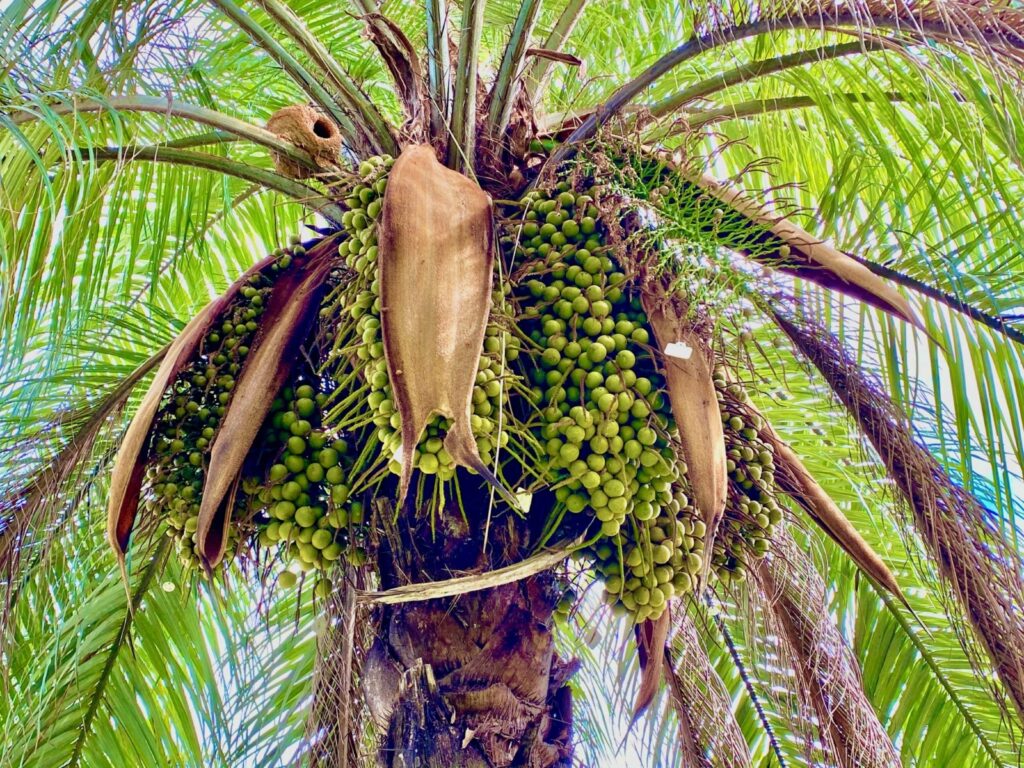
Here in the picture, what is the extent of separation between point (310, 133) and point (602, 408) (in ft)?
3.27

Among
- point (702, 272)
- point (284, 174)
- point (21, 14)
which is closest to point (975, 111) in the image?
point (702, 272)

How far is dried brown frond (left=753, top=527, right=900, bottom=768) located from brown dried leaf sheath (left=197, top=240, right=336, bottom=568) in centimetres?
119

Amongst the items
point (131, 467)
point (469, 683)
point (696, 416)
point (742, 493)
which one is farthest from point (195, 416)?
point (742, 493)

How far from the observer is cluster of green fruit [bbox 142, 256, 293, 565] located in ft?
6.56

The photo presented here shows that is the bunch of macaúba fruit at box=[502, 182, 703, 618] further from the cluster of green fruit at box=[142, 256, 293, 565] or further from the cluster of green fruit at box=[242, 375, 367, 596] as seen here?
the cluster of green fruit at box=[142, 256, 293, 565]

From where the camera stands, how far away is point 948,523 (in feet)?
7.07

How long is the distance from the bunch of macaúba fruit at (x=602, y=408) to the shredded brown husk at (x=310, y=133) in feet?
1.78

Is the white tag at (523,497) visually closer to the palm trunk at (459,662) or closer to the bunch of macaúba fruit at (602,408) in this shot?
the bunch of macaúba fruit at (602,408)

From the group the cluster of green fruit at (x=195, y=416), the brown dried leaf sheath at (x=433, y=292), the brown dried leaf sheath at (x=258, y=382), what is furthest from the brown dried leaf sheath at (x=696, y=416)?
the cluster of green fruit at (x=195, y=416)

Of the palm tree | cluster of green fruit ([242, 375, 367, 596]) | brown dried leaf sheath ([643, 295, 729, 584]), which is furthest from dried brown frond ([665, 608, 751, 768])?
cluster of green fruit ([242, 375, 367, 596])

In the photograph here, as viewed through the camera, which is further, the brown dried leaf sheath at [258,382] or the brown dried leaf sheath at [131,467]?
the brown dried leaf sheath at [131,467]

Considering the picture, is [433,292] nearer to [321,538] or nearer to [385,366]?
[385,366]

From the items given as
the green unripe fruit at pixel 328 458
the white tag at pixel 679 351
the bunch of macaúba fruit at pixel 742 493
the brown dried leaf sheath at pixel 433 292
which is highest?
the brown dried leaf sheath at pixel 433 292

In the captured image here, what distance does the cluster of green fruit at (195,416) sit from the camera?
200cm
